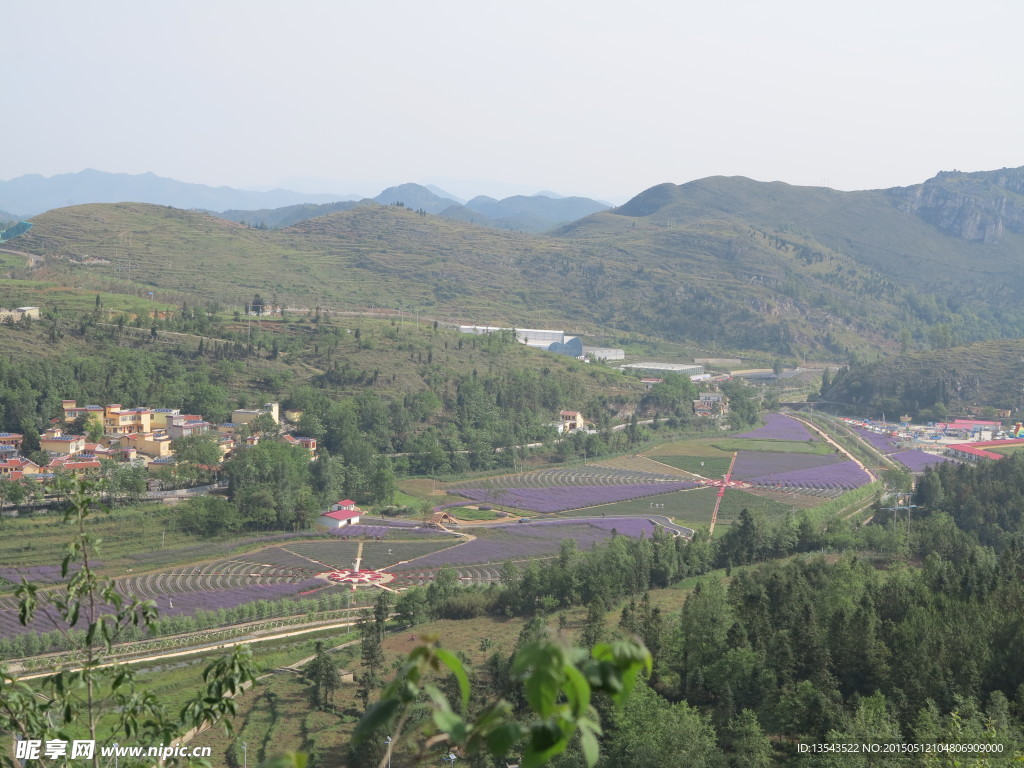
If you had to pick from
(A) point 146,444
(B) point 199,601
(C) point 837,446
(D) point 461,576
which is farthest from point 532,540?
(C) point 837,446

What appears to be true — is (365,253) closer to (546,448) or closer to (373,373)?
(373,373)

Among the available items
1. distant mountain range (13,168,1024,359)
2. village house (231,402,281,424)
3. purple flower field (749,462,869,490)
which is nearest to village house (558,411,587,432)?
purple flower field (749,462,869,490)

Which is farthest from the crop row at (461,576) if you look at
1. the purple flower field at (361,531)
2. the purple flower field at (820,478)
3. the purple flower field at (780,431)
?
the purple flower field at (780,431)

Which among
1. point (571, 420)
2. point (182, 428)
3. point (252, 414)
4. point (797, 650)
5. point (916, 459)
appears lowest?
point (916, 459)

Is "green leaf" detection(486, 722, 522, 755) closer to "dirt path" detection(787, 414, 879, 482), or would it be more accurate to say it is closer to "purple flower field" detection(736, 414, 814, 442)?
"dirt path" detection(787, 414, 879, 482)

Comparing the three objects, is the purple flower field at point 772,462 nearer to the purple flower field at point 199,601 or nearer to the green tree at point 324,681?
the purple flower field at point 199,601

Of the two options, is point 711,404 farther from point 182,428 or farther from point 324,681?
point 324,681

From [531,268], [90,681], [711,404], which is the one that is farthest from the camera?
[531,268]
